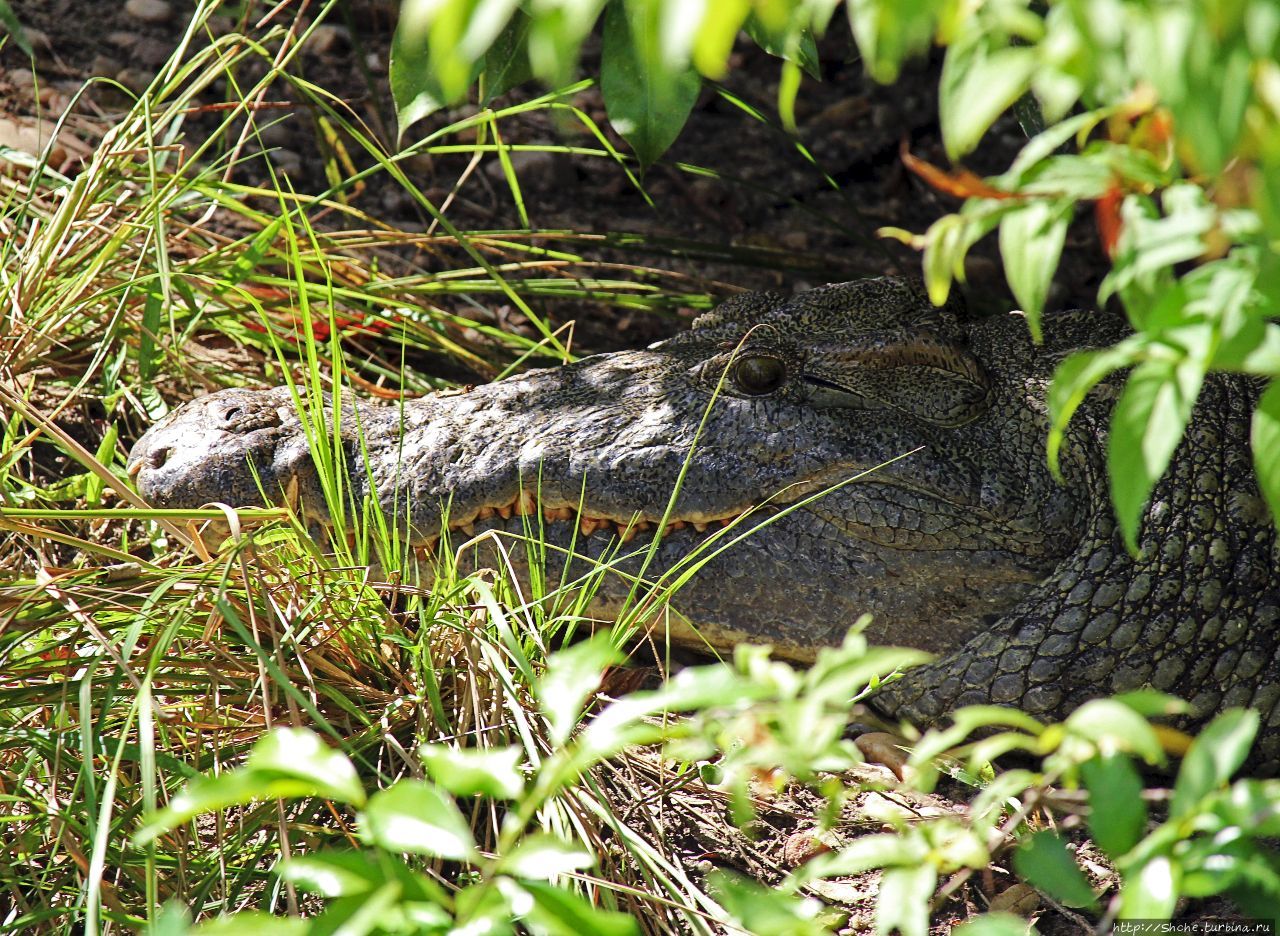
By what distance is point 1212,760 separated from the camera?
3.22 feet

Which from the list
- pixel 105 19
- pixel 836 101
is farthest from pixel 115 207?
pixel 836 101

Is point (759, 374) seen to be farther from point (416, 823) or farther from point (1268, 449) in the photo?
point (416, 823)

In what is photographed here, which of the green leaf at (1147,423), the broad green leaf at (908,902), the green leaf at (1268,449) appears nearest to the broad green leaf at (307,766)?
the broad green leaf at (908,902)

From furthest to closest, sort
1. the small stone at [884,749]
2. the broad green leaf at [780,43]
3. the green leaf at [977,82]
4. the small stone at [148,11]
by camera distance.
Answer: the small stone at [148,11], the small stone at [884,749], the broad green leaf at [780,43], the green leaf at [977,82]

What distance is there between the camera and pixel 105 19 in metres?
5.05

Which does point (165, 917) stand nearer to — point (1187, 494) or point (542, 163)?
point (1187, 494)

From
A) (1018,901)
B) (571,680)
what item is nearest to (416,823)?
(571,680)

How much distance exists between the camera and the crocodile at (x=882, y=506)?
2631mm

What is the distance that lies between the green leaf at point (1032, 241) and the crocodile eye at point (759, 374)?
1.74m

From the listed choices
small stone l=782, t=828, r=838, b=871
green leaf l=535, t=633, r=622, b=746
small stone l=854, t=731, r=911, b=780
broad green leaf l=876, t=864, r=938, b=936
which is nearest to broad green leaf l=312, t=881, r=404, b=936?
green leaf l=535, t=633, r=622, b=746

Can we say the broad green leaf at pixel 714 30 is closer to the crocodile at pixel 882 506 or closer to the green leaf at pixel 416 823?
the green leaf at pixel 416 823

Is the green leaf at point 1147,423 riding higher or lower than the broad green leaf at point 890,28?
lower

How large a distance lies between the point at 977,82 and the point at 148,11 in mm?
5095

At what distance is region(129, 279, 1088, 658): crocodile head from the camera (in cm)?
267
